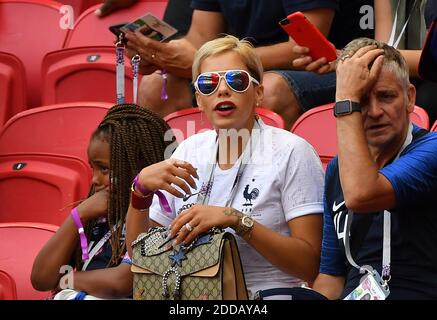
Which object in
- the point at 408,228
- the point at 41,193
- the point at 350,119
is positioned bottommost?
the point at 41,193

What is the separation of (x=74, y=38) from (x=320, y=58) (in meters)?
2.27

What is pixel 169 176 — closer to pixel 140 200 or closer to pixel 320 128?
pixel 140 200

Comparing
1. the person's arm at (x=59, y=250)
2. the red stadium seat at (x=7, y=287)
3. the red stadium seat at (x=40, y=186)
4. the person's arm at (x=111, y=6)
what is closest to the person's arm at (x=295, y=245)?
the person's arm at (x=59, y=250)

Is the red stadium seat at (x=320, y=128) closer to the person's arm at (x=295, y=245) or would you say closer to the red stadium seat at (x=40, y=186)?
the person's arm at (x=295, y=245)

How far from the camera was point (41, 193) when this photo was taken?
4.92 meters

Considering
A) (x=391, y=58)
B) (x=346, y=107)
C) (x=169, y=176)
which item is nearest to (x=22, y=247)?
(x=169, y=176)

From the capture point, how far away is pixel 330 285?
11.7 feet

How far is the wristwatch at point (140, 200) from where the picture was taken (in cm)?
376

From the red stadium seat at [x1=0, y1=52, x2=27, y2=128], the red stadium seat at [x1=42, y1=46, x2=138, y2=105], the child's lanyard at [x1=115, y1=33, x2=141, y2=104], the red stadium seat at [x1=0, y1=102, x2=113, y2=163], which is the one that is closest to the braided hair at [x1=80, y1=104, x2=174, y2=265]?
the child's lanyard at [x1=115, y1=33, x2=141, y2=104]

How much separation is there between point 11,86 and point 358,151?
2.88m

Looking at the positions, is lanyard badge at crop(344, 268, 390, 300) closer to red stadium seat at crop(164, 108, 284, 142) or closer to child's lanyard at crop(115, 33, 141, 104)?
red stadium seat at crop(164, 108, 284, 142)

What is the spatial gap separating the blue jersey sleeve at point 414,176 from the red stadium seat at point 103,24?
2997mm
